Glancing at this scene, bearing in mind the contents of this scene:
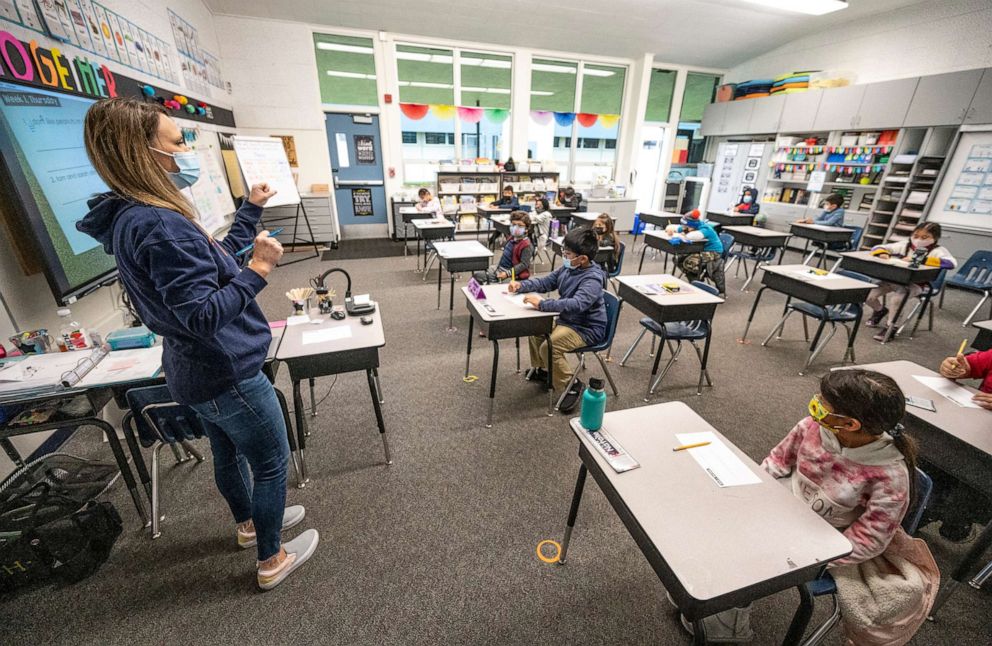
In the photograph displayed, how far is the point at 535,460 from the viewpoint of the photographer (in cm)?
233

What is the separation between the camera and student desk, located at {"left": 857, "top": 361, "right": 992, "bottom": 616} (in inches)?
55.2

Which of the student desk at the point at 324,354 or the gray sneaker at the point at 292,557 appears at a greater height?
the student desk at the point at 324,354

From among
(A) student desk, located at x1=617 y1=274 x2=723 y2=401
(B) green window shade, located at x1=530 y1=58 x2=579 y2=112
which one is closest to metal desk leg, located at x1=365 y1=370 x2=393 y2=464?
(A) student desk, located at x1=617 y1=274 x2=723 y2=401

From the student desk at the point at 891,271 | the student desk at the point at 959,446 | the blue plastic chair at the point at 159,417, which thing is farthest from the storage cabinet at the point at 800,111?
the blue plastic chair at the point at 159,417

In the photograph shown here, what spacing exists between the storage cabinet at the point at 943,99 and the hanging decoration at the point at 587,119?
17.3 ft

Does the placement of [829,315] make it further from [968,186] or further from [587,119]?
[587,119]

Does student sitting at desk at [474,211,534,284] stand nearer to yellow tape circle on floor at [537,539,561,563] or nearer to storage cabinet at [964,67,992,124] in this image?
yellow tape circle on floor at [537,539,561,563]

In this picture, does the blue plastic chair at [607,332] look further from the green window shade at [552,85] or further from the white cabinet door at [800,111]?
the white cabinet door at [800,111]

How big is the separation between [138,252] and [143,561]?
1593 millimetres

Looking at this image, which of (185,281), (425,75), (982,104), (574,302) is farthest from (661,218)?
(185,281)

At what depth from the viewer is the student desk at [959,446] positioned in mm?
1403

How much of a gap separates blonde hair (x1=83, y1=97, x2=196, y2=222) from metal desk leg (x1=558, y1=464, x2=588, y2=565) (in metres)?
1.57

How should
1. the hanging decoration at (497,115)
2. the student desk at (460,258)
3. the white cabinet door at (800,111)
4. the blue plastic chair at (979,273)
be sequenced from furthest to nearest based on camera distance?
the hanging decoration at (497,115) → the white cabinet door at (800,111) → the blue plastic chair at (979,273) → the student desk at (460,258)

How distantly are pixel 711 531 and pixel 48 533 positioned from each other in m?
2.48
